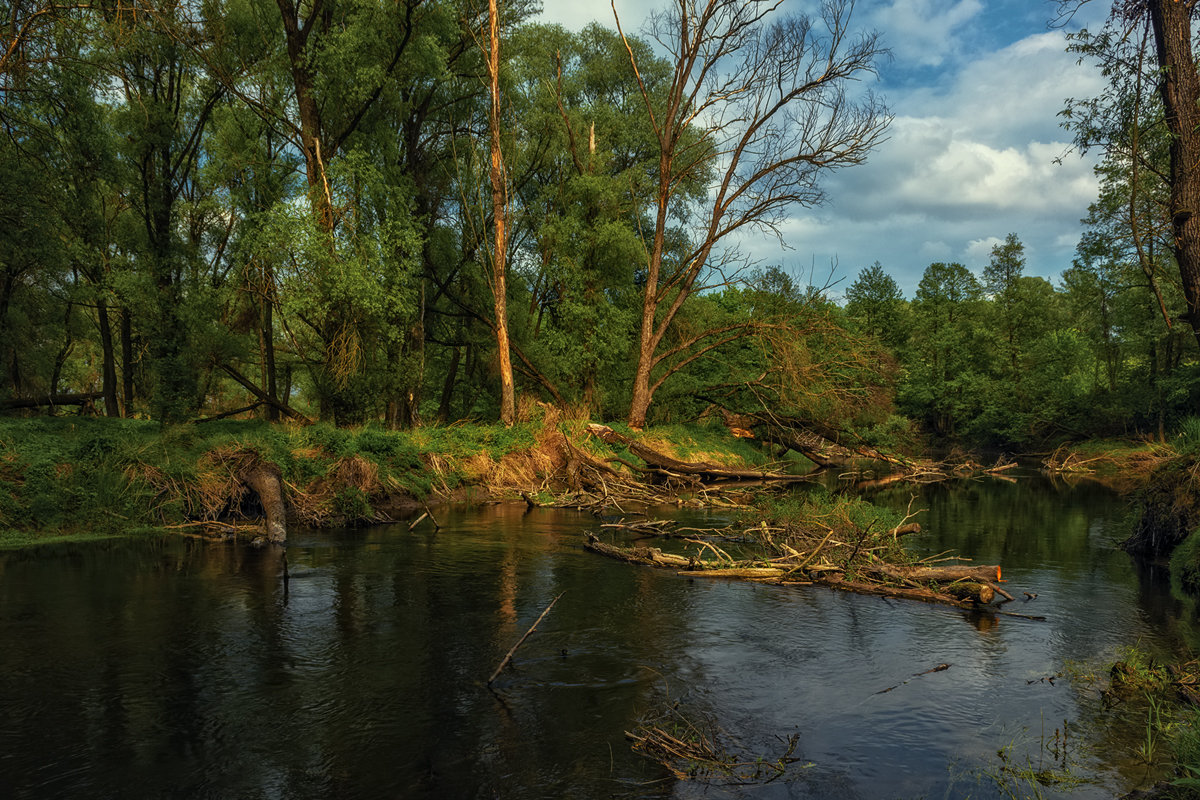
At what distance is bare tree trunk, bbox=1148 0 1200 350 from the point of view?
1175 cm

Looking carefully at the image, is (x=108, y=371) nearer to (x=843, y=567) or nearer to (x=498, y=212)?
(x=498, y=212)

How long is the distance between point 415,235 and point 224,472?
1096 centimetres

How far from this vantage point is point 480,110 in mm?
30281

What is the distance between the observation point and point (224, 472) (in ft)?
52.2

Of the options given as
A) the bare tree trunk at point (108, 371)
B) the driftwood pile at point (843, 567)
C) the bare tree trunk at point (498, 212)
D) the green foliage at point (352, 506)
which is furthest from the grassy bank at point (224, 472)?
the bare tree trunk at point (108, 371)

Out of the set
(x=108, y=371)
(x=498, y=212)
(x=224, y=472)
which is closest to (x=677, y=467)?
(x=498, y=212)

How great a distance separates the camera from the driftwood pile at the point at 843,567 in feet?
33.5

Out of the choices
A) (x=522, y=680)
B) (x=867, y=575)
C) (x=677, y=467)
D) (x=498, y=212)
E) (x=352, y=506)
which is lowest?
(x=522, y=680)

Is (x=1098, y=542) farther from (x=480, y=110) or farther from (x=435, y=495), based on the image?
(x=480, y=110)

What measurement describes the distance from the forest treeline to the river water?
1012 centimetres

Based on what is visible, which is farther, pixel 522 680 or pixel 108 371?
pixel 108 371

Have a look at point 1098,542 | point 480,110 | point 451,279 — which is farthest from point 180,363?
point 1098,542

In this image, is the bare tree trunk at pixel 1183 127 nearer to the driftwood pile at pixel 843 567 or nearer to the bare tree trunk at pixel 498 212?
the driftwood pile at pixel 843 567

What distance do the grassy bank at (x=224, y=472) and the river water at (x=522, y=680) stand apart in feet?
5.80
